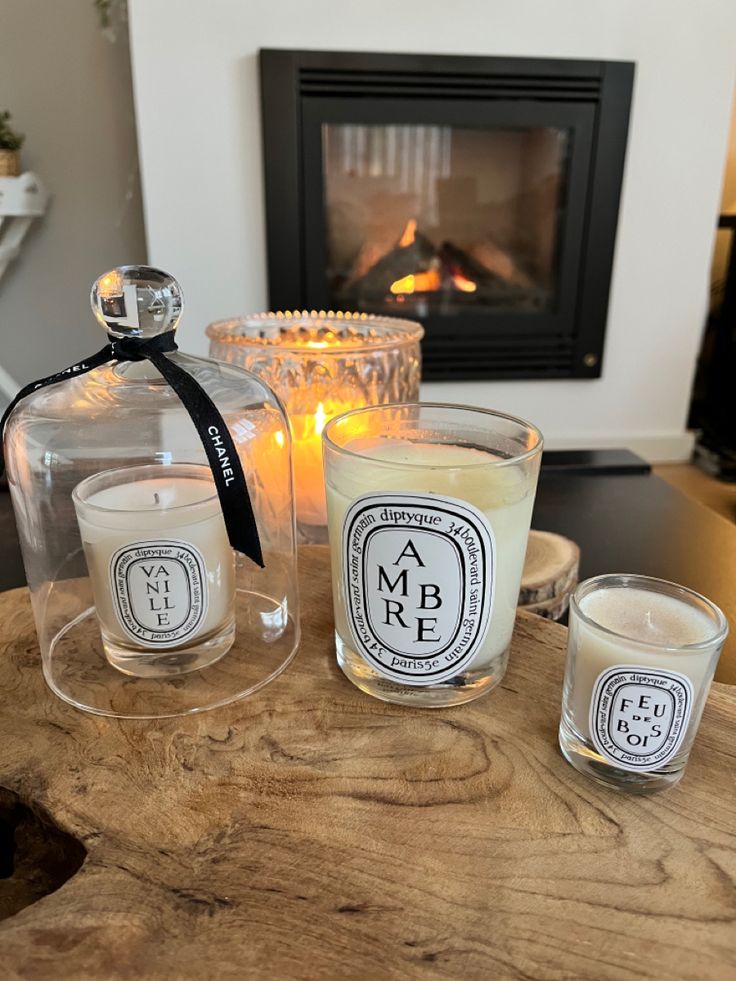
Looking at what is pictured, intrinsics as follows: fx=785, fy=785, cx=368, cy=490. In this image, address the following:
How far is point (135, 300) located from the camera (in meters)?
0.44

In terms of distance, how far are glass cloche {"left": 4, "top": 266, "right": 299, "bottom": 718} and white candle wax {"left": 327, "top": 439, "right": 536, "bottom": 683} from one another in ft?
0.19

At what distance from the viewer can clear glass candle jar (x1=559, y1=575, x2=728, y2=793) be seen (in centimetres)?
36

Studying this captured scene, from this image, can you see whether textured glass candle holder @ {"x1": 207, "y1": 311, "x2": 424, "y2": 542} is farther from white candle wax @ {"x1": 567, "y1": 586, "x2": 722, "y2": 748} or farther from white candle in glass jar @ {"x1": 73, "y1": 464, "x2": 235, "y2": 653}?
white candle wax @ {"x1": 567, "y1": 586, "x2": 722, "y2": 748}

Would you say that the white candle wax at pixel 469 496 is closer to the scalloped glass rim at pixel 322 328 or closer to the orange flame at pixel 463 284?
the scalloped glass rim at pixel 322 328

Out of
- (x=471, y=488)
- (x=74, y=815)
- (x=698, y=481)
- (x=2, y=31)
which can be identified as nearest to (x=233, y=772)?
(x=74, y=815)

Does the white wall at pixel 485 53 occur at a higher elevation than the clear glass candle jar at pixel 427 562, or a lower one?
higher

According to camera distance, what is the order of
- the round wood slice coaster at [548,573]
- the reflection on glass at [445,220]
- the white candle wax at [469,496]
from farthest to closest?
the reflection on glass at [445,220], the round wood slice coaster at [548,573], the white candle wax at [469,496]

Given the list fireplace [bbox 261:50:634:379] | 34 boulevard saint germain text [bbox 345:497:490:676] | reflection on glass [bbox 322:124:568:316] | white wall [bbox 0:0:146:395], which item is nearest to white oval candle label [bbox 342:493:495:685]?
34 boulevard saint germain text [bbox 345:497:490:676]

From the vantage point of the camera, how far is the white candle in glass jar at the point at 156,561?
441 mm

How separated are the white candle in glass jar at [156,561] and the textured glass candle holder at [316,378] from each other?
0.61 ft

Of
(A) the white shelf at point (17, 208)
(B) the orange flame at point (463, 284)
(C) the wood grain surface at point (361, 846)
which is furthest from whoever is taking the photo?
(B) the orange flame at point (463, 284)

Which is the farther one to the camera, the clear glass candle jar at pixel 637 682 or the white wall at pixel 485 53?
the white wall at pixel 485 53

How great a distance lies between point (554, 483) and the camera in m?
0.90

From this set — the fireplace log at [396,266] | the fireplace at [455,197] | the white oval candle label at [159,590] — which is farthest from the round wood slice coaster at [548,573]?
the fireplace log at [396,266]
